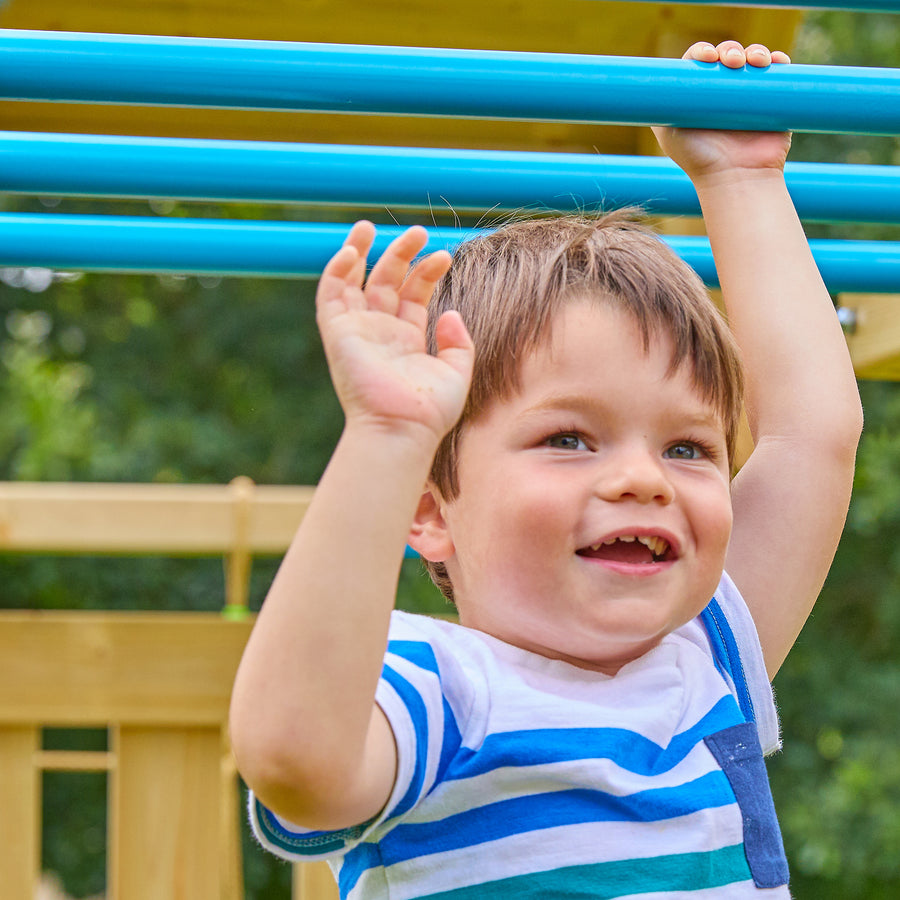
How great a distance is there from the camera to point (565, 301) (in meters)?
0.77

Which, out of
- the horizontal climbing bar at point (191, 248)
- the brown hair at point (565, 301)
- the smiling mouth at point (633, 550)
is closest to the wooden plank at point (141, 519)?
the horizontal climbing bar at point (191, 248)

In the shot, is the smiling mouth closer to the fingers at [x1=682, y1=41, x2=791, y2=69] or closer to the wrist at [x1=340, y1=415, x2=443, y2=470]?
the wrist at [x1=340, y1=415, x2=443, y2=470]

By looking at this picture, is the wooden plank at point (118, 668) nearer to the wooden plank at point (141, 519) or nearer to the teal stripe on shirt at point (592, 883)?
the wooden plank at point (141, 519)

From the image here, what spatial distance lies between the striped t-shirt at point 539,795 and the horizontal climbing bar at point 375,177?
0.99 ft

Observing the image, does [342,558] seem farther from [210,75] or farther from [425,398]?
[210,75]

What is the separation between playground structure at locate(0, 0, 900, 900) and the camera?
2.28 ft

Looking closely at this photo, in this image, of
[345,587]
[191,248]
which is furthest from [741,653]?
[191,248]

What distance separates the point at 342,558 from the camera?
0.58 meters

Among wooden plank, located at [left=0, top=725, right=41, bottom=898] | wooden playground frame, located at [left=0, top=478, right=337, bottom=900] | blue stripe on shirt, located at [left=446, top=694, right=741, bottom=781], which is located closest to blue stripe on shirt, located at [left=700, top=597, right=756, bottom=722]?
blue stripe on shirt, located at [left=446, top=694, right=741, bottom=781]

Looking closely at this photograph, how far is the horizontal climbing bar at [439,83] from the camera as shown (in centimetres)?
68

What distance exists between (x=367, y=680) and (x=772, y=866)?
34 centimetres

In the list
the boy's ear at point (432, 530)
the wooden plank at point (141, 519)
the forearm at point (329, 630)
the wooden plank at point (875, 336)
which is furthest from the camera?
the wooden plank at point (141, 519)

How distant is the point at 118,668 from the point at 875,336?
3.51 feet

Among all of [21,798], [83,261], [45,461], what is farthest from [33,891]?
[45,461]
